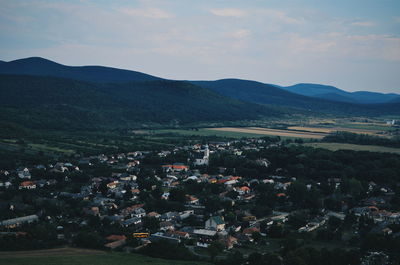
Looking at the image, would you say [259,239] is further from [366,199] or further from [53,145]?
[53,145]

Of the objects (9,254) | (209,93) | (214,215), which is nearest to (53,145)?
(214,215)

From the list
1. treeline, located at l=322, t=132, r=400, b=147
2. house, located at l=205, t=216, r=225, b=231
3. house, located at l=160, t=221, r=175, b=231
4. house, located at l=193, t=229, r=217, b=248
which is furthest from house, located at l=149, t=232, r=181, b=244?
treeline, located at l=322, t=132, r=400, b=147

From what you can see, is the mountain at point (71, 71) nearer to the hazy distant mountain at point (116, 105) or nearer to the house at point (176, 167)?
the hazy distant mountain at point (116, 105)

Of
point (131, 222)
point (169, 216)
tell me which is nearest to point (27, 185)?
point (131, 222)

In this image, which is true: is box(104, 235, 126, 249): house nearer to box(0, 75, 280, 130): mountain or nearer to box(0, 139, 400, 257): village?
box(0, 139, 400, 257): village

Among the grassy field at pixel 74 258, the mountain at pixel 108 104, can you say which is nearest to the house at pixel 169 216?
the grassy field at pixel 74 258

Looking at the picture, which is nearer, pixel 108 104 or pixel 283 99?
pixel 108 104

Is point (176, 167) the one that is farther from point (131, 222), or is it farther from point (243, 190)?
point (131, 222)
